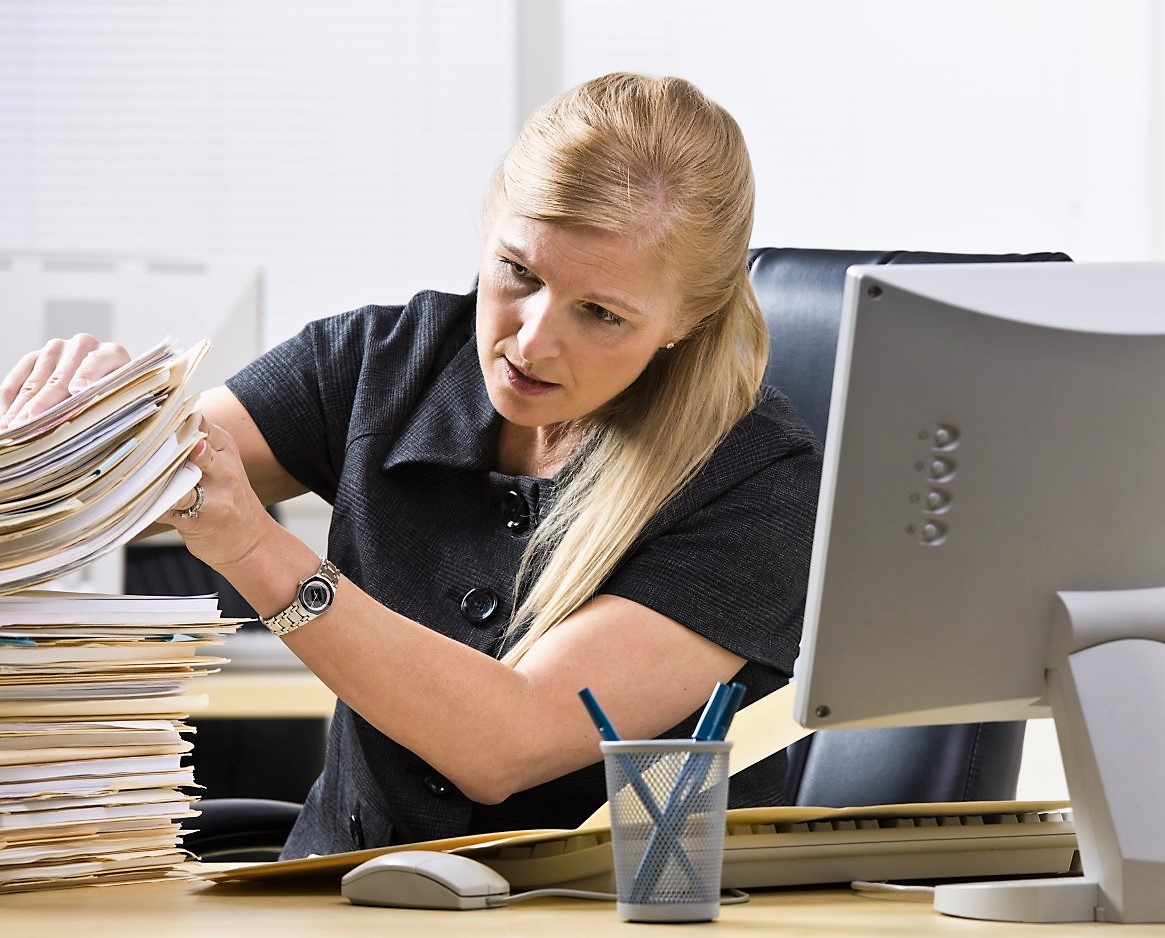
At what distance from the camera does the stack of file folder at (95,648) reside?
0.84 meters

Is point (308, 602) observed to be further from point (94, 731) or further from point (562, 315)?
point (562, 315)

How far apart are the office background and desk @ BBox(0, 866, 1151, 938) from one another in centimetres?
226

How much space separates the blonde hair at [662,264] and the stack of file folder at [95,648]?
0.34m

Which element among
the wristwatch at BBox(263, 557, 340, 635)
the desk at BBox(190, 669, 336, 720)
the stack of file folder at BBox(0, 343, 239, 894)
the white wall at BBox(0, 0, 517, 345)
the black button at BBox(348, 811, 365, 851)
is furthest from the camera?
the white wall at BBox(0, 0, 517, 345)

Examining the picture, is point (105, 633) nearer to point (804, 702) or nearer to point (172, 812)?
point (172, 812)

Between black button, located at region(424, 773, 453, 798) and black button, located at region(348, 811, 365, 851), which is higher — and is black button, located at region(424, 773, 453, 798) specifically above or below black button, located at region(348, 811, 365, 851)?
above

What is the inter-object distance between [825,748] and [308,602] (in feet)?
2.05

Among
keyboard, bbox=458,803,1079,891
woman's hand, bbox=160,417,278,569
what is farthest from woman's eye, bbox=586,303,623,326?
keyboard, bbox=458,803,1079,891

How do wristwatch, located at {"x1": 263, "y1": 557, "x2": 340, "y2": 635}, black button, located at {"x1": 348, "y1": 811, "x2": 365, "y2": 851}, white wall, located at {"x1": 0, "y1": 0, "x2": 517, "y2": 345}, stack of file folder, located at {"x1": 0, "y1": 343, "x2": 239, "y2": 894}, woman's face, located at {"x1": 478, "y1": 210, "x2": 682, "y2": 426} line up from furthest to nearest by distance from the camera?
white wall, located at {"x1": 0, "y1": 0, "x2": 517, "y2": 345} < black button, located at {"x1": 348, "y1": 811, "x2": 365, "y2": 851} < woman's face, located at {"x1": 478, "y1": 210, "x2": 682, "y2": 426} < wristwatch, located at {"x1": 263, "y1": 557, "x2": 340, "y2": 635} < stack of file folder, located at {"x1": 0, "y1": 343, "x2": 239, "y2": 894}

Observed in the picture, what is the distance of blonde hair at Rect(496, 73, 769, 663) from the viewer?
3.88ft

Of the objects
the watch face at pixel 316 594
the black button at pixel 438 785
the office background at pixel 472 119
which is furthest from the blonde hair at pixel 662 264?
the office background at pixel 472 119

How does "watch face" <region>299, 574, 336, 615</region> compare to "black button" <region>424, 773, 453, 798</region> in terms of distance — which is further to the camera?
"black button" <region>424, 773, 453, 798</region>

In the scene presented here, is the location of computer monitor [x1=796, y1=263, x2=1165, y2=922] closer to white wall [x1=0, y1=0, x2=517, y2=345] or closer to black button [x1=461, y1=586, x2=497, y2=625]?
black button [x1=461, y1=586, x2=497, y2=625]

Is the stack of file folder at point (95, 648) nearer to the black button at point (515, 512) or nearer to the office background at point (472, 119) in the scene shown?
the black button at point (515, 512)
